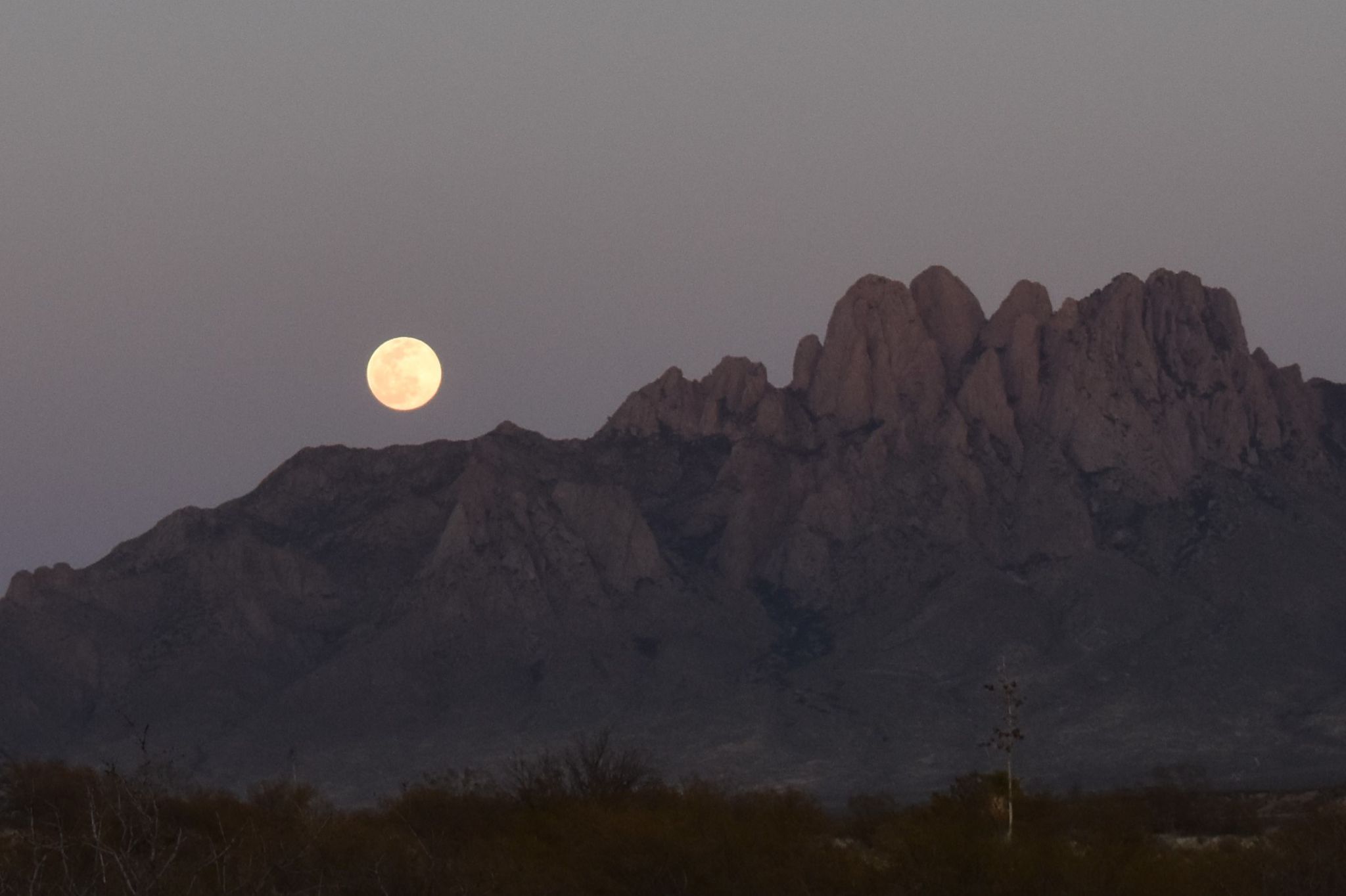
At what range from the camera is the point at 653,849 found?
50844mm

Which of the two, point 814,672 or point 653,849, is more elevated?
point 814,672

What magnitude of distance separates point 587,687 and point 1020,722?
37958 millimetres

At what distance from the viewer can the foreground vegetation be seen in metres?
44.8

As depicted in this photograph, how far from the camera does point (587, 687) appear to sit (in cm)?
18212

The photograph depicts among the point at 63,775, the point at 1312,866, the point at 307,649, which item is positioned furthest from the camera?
the point at 307,649

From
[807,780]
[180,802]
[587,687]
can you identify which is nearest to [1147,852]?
[180,802]

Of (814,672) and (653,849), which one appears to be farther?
(814,672)

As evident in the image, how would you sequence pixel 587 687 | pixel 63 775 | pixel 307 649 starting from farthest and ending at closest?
pixel 307 649, pixel 587 687, pixel 63 775

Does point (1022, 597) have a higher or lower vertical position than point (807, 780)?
higher

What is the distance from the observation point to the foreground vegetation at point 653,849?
147 ft

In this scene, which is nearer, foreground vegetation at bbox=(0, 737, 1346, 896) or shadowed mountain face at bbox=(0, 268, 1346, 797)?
foreground vegetation at bbox=(0, 737, 1346, 896)

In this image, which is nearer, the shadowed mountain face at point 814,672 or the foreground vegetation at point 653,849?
the foreground vegetation at point 653,849

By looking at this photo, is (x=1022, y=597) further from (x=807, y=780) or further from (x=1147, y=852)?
(x=1147, y=852)

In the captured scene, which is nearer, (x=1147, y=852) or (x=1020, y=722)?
(x=1147, y=852)
